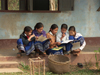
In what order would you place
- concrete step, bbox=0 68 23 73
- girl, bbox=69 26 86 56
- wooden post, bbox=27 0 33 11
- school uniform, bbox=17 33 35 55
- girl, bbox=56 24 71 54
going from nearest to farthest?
1. concrete step, bbox=0 68 23 73
2. school uniform, bbox=17 33 35 55
3. girl, bbox=56 24 71 54
4. girl, bbox=69 26 86 56
5. wooden post, bbox=27 0 33 11

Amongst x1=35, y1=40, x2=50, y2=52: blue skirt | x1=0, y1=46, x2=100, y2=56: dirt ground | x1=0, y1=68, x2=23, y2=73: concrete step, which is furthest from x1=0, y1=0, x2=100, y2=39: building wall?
x1=0, y1=68, x2=23, y2=73: concrete step

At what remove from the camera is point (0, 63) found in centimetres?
585

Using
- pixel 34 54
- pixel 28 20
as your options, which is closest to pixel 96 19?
pixel 28 20

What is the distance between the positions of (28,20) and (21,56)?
1903mm

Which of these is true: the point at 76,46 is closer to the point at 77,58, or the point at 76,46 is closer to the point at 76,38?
the point at 76,38

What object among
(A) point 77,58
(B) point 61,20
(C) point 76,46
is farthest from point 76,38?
(B) point 61,20

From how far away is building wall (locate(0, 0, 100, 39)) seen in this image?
7438 millimetres

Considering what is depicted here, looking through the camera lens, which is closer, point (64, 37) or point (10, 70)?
point (10, 70)

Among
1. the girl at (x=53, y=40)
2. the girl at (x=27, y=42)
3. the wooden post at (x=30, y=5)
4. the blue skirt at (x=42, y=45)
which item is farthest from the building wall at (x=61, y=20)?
the blue skirt at (x=42, y=45)

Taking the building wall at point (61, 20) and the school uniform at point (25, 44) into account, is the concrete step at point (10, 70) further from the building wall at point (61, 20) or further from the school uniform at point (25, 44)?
the building wall at point (61, 20)

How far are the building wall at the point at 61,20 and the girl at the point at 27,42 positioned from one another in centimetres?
159

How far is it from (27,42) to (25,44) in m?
0.12

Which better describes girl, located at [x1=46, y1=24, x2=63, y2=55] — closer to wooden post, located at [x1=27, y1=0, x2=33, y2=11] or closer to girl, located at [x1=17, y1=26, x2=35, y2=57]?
girl, located at [x1=17, y1=26, x2=35, y2=57]

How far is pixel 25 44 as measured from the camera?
19.5 feet
